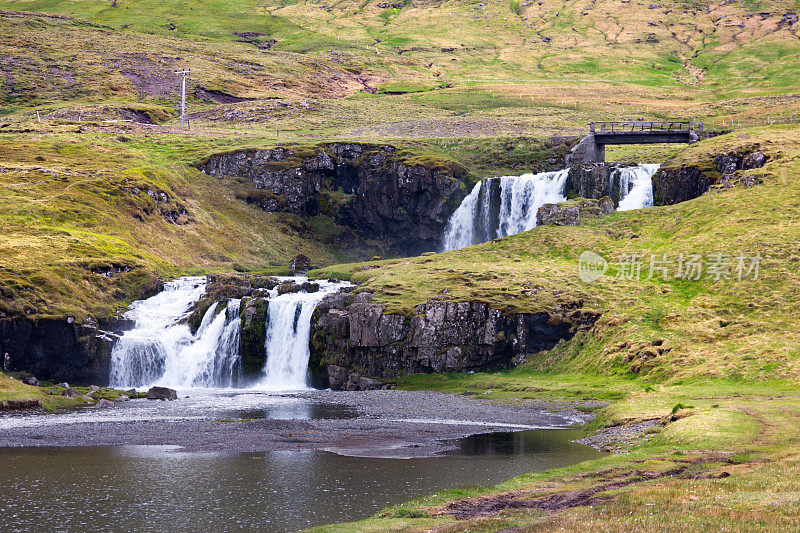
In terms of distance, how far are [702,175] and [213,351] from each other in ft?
262

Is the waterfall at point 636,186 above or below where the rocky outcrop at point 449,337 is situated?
above

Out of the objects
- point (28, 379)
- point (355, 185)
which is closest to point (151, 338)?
point (28, 379)

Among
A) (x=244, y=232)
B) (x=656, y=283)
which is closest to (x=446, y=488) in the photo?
(x=656, y=283)

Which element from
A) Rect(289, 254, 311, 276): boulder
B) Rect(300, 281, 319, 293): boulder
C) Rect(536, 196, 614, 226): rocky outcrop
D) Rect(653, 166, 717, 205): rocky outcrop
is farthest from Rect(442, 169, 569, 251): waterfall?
Rect(300, 281, 319, 293): boulder

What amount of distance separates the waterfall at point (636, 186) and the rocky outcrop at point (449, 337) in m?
40.1

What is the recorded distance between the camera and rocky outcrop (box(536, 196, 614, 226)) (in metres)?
120

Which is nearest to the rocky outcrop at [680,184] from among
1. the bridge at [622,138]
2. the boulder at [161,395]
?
the bridge at [622,138]

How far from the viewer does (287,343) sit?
104062 millimetres

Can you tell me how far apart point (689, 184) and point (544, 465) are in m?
90.4

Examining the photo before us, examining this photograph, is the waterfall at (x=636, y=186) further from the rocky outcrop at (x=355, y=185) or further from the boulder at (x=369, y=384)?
the boulder at (x=369, y=384)

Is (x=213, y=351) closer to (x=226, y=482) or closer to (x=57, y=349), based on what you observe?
(x=57, y=349)

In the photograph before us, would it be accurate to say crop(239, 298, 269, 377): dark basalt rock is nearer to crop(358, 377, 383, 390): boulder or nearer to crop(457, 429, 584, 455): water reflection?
crop(358, 377, 383, 390): boulder

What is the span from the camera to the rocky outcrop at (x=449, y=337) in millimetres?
92875

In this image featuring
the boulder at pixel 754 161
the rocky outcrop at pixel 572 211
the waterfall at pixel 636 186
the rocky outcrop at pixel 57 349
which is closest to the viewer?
the rocky outcrop at pixel 57 349
